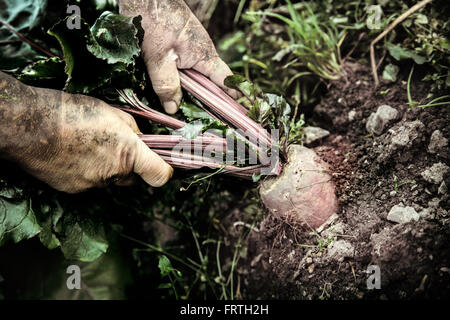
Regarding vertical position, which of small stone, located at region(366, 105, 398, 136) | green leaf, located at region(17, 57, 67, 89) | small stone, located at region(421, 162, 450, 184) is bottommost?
small stone, located at region(421, 162, 450, 184)

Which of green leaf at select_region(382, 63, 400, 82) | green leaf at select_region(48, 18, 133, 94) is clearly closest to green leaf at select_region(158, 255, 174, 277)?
green leaf at select_region(48, 18, 133, 94)


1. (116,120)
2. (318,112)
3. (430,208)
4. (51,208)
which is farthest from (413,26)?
(51,208)

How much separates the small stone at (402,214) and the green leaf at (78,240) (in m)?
1.38

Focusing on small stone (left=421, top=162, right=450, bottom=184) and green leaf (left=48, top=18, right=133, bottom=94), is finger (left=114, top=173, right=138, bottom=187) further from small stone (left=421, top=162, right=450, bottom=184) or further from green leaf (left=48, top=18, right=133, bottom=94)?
small stone (left=421, top=162, right=450, bottom=184)

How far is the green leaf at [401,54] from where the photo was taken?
156 centimetres

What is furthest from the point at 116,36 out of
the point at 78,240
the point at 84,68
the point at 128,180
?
the point at 78,240

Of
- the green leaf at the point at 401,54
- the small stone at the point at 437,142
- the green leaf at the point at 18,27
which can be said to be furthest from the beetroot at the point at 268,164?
the green leaf at the point at 401,54

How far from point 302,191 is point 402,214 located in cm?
41

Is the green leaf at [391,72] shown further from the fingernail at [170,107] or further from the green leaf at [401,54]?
the fingernail at [170,107]

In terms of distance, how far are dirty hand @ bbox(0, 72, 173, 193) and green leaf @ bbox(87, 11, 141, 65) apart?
233 millimetres

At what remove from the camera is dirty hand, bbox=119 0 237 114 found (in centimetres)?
145
